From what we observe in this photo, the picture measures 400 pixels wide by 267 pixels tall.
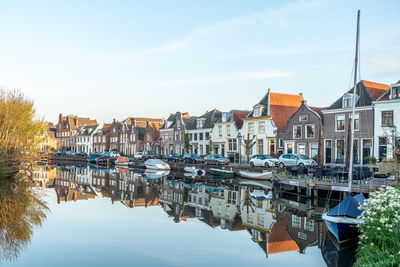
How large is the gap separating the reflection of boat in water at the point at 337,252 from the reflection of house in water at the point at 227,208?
495cm

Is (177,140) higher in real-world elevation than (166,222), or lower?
higher

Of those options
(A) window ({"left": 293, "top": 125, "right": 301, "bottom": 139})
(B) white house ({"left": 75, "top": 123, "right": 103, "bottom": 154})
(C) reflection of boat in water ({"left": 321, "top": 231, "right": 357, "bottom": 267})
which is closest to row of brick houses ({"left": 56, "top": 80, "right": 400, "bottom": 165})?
(A) window ({"left": 293, "top": 125, "right": 301, "bottom": 139})

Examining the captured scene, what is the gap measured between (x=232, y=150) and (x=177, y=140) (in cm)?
1777

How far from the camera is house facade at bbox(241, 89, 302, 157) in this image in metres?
49.8

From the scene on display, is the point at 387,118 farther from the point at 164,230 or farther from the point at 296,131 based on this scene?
the point at 164,230

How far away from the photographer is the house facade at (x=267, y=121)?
49.8 meters

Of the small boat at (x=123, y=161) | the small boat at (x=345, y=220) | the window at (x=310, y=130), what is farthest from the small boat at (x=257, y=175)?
the small boat at (x=123, y=161)

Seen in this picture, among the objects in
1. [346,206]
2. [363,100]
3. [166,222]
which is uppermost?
[363,100]

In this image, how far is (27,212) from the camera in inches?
843

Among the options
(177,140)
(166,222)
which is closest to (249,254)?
(166,222)

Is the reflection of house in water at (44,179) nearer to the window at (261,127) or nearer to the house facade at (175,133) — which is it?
the house facade at (175,133)

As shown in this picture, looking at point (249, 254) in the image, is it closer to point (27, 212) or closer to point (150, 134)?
point (27, 212)

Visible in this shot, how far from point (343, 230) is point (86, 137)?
102m

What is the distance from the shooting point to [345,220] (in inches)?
586
